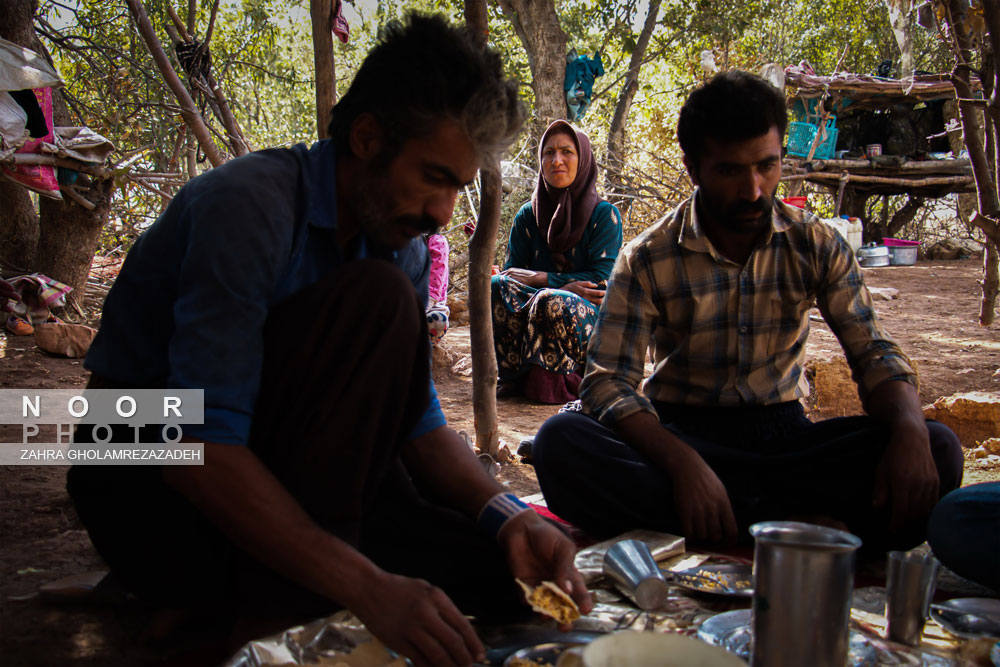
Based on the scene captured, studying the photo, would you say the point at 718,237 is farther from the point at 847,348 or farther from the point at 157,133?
the point at 157,133

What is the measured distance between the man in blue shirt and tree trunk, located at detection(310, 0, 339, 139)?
116 cm

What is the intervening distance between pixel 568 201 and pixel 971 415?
241 centimetres

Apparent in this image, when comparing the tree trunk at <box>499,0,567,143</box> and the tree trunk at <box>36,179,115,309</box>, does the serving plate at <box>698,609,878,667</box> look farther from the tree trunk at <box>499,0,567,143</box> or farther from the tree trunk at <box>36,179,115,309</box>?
the tree trunk at <box>499,0,567,143</box>

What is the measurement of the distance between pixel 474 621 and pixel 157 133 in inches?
264

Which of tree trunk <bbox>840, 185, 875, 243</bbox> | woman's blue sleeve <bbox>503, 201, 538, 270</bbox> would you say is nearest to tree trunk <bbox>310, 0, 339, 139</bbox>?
woman's blue sleeve <bbox>503, 201, 538, 270</bbox>

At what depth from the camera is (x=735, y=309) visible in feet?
7.65

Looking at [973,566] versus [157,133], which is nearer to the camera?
[973,566]

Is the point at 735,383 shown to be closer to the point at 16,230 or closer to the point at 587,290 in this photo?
the point at 587,290

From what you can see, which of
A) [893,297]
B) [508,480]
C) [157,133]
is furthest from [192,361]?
[893,297]

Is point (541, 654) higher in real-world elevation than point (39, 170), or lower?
lower

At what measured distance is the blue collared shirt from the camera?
4.16 feet

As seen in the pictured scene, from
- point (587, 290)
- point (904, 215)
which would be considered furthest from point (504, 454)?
point (904, 215)

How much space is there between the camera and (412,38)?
1681 millimetres

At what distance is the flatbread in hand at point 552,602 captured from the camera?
1.32m
